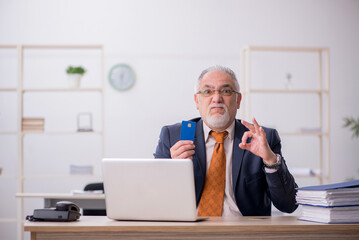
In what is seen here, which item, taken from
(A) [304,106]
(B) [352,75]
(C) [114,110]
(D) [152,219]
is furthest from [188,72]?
(D) [152,219]

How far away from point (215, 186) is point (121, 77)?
11.3 feet

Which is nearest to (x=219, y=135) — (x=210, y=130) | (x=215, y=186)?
(x=210, y=130)

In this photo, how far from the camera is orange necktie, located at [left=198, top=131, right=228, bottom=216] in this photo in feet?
7.83

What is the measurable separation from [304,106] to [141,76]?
1941mm

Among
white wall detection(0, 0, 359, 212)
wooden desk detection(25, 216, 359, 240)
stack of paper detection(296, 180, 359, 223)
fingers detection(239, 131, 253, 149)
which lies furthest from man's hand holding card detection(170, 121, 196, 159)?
white wall detection(0, 0, 359, 212)

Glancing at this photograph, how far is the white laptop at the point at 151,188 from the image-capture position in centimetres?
181

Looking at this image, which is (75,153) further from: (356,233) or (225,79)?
(356,233)

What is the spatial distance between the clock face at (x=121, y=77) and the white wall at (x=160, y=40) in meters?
0.07

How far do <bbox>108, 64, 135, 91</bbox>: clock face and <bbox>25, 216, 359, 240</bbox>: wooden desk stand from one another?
394 centimetres

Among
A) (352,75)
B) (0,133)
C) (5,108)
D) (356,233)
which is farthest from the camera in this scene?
(352,75)

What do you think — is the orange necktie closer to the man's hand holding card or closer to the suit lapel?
the suit lapel

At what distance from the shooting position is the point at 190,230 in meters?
1.75

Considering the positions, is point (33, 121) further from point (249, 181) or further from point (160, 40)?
point (249, 181)

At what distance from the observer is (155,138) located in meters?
5.70
